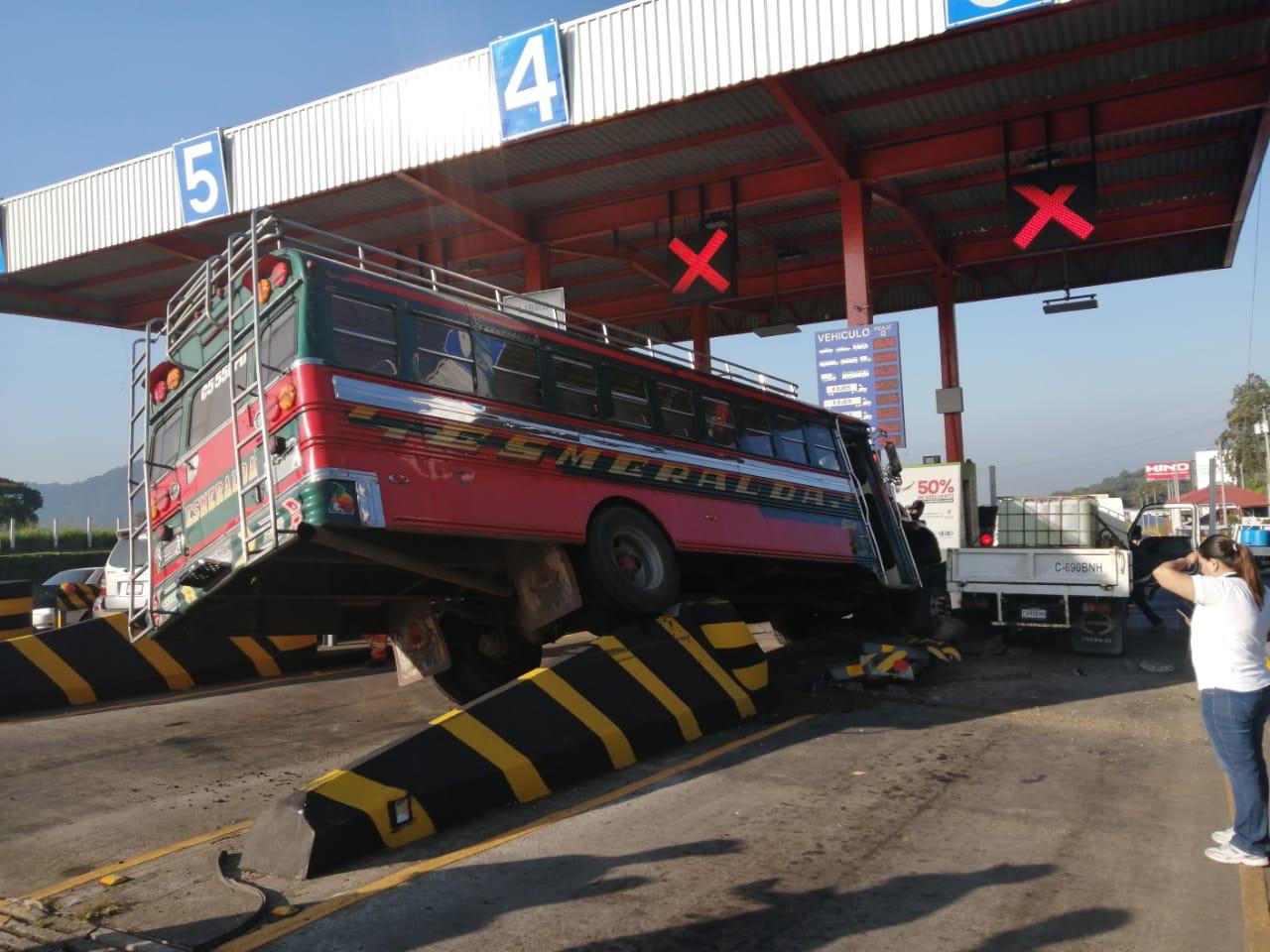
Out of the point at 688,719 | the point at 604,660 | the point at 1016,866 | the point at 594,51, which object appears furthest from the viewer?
the point at 594,51

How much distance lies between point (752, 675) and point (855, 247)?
1092cm

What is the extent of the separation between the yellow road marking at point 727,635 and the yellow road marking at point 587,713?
1.50 m

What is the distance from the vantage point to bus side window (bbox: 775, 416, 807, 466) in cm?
1096

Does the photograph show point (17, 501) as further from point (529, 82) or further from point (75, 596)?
point (529, 82)

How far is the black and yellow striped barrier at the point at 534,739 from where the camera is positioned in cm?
508

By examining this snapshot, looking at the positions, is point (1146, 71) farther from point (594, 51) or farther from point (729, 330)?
point (729, 330)

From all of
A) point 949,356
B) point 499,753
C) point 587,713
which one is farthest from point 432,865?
point 949,356

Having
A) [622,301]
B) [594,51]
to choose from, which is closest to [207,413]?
[594,51]

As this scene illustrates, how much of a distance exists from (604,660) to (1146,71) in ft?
43.1

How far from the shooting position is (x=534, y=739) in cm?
629

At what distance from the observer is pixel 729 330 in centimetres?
3073

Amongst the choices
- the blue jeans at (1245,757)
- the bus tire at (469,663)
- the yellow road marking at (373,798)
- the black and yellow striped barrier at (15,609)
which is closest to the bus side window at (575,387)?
the bus tire at (469,663)

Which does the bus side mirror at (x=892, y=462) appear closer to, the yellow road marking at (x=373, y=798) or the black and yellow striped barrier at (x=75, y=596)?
the yellow road marking at (x=373, y=798)

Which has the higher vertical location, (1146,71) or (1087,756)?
(1146,71)
